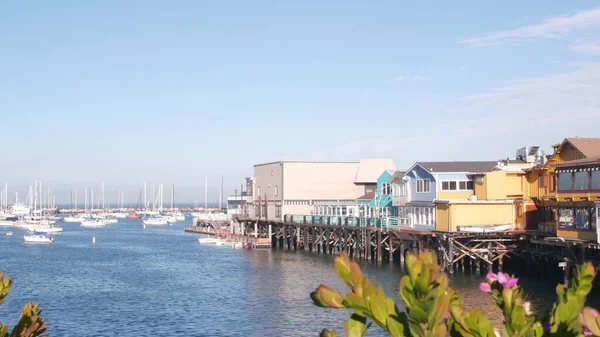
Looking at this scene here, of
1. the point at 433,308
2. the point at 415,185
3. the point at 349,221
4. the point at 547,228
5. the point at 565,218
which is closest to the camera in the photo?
the point at 433,308

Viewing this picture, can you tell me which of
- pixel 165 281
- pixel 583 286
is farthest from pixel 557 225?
pixel 583 286

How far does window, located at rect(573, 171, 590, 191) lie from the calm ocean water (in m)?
6.28

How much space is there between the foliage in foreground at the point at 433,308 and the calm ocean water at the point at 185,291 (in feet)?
97.0

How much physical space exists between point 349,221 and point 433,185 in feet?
49.8

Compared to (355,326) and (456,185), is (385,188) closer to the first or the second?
(456,185)

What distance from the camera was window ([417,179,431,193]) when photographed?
204 ft

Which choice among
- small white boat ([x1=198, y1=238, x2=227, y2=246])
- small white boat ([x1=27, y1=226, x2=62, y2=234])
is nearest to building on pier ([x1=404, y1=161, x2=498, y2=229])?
Answer: small white boat ([x1=198, y1=238, x2=227, y2=246])

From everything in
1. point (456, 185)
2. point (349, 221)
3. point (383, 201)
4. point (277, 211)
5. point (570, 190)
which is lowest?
point (349, 221)

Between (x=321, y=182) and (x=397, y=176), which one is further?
(x=321, y=182)

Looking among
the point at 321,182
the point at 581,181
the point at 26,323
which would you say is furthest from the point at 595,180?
the point at 321,182

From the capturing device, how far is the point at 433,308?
5008mm

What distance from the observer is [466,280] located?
50375mm

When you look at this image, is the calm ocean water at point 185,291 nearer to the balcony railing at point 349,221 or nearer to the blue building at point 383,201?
the balcony railing at point 349,221

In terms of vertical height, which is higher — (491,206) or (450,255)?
(491,206)
